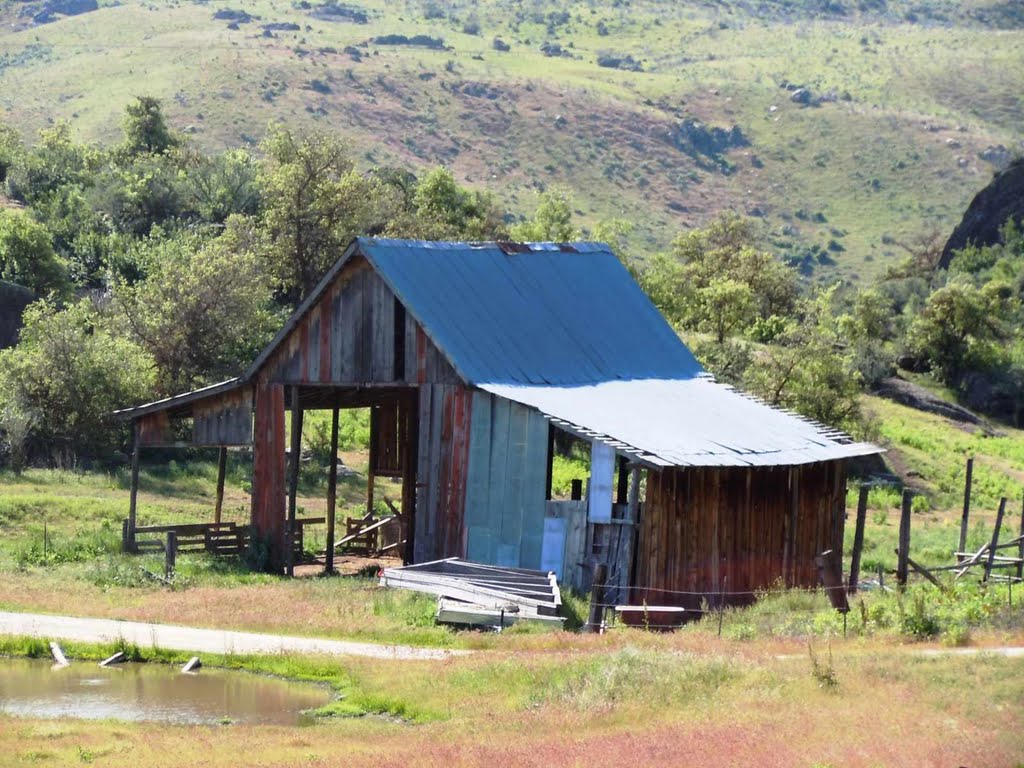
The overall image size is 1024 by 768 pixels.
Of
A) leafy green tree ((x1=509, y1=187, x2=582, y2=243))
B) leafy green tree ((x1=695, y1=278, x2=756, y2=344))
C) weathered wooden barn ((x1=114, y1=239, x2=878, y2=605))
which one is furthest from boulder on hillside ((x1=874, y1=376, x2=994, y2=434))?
weathered wooden barn ((x1=114, y1=239, x2=878, y2=605))

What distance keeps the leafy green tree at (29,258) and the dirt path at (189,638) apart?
3511cm

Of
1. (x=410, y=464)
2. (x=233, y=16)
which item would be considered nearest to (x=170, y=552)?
(x=410, y=464)

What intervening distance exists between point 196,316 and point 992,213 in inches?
2208

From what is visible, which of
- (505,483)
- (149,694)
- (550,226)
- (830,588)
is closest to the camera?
(149,694)

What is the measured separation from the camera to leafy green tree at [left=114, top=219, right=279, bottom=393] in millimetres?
51312

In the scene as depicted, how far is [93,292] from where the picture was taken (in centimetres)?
5994

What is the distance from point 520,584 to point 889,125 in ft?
454

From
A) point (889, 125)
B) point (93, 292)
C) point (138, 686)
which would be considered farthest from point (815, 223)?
point (138, 686)

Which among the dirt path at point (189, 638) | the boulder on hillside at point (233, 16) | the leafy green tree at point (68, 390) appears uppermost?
the boulder on hillside at point (233, 16)

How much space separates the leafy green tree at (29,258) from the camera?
59.0 metres

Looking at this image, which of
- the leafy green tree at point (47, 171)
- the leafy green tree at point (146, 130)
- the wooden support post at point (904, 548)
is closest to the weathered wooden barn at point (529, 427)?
the wooden support post at point (904, 548)

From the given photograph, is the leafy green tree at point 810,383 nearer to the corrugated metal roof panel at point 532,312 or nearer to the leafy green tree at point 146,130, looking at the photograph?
the corrugated metal roof panel at point 532,312

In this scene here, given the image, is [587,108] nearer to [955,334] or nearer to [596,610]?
[955,334]

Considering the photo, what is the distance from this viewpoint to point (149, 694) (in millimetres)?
21062
